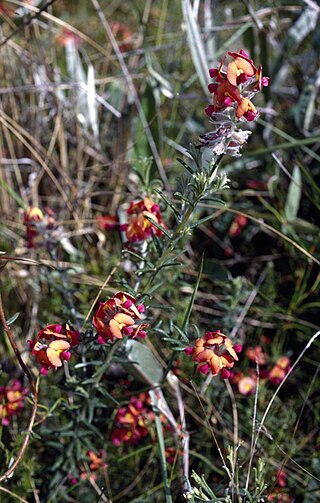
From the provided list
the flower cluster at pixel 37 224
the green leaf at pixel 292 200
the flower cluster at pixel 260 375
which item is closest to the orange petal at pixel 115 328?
the flower cluster at pixel 37 224

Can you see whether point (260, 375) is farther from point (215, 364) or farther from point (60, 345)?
point (60, 345)

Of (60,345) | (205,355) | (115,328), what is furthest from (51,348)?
(205,355)

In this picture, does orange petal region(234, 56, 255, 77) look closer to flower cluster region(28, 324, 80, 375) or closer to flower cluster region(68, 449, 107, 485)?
flower cluster region(28, 324, 80, 375)

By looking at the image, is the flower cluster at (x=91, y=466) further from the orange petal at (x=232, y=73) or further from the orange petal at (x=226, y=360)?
A: the orange petal at (x=232, y=73)

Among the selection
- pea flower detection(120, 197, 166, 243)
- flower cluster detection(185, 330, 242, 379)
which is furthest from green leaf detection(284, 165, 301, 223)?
flower cluster detection(185, 330, 242, 379)

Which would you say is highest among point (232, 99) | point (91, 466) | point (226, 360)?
point (232, 99)

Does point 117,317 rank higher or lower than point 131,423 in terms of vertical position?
higher
